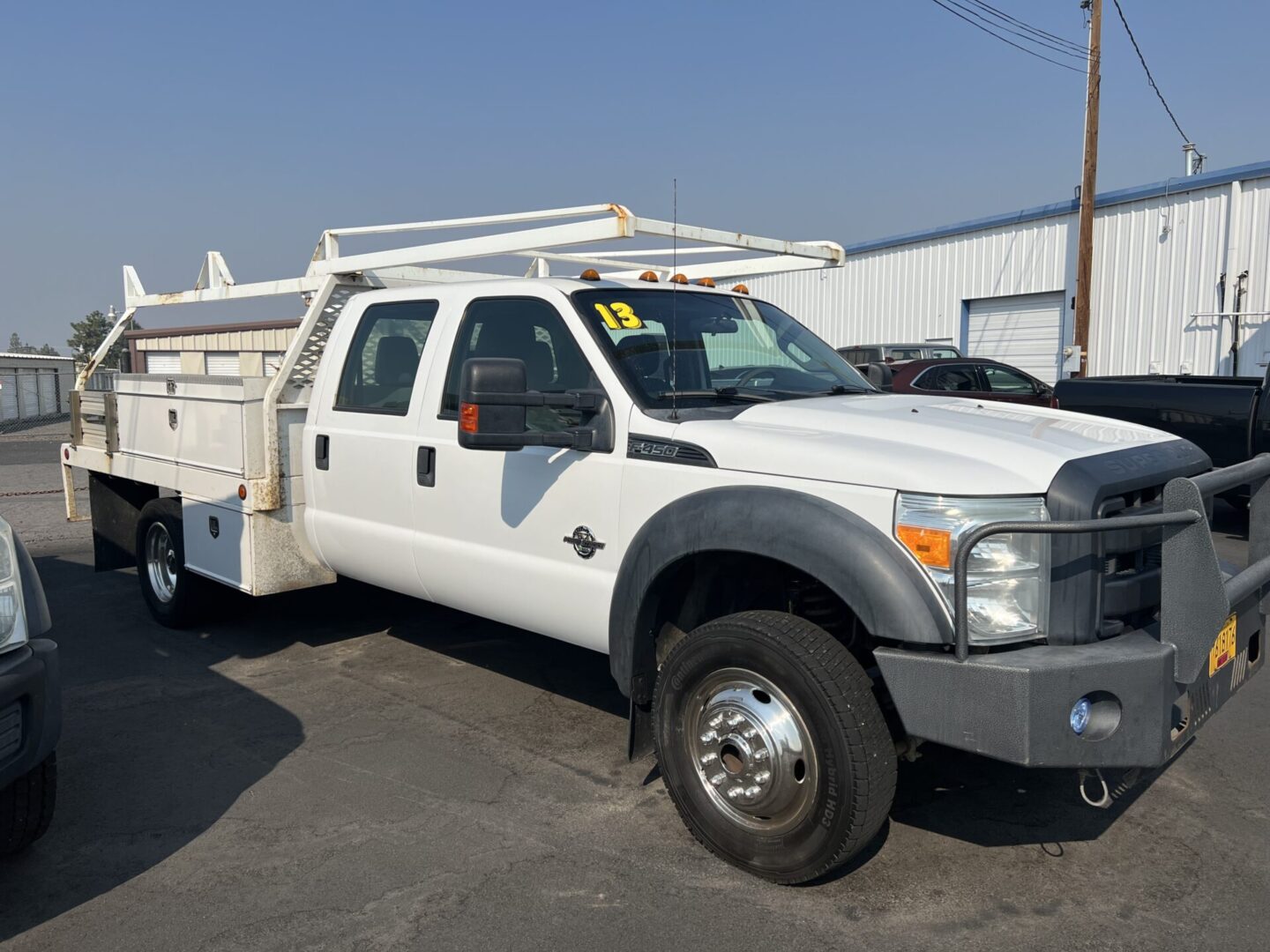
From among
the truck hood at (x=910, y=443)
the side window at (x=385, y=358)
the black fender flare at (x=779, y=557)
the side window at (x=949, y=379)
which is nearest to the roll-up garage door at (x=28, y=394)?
the side window at (x=949, y=379)

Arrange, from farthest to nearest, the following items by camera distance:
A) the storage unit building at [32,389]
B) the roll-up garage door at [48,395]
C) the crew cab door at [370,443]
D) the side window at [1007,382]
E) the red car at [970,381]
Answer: the roll-up garage door at [48,395]
the storage unit building at [32,389]
the side window at [1007,382]
the red car at [970,381]
the crew cab door at [370,443]

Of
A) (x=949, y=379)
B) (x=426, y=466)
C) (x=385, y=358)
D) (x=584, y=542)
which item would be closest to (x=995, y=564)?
(x=584, y=542)

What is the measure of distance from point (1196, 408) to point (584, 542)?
8010 millimetres

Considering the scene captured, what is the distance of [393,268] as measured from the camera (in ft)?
19.6

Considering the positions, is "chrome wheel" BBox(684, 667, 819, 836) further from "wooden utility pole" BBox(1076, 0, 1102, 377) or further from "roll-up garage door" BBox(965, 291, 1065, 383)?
"roll-up garage door" BBox(965, 291, 1065, 383)

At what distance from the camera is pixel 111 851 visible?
12.1ft

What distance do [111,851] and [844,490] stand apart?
2.84 metres

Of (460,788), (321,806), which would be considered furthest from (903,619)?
(321,806)

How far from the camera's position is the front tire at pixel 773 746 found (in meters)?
3.14

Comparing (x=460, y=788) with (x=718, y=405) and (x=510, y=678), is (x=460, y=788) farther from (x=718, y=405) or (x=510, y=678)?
(x=718, y=405)

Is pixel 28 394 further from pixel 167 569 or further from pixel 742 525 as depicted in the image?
pixel 742 525

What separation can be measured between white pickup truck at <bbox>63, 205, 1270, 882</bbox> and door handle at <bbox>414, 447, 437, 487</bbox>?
1 centimetres

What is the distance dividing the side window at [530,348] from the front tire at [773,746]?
118 centimetres

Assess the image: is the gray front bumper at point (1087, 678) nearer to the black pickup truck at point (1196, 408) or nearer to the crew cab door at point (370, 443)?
the crew cab door at point (370, 443)
